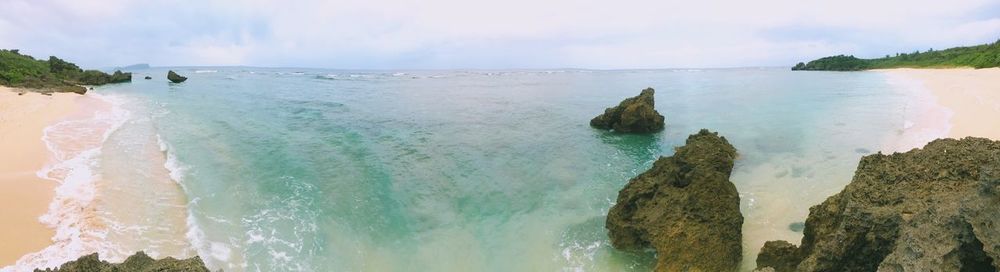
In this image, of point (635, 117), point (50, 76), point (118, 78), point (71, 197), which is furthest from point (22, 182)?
point (118, 78)

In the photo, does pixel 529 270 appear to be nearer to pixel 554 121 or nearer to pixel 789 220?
pixel 789 220

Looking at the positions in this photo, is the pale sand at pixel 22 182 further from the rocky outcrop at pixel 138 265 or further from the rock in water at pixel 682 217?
the rock in water at pixel 682 217

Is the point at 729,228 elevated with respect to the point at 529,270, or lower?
elevated

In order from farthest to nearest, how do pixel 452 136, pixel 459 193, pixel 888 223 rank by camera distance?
pixel 452 136 → pixel 459 193 → pixel 888 223

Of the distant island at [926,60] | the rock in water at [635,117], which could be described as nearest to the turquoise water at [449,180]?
the rock in water at [635,117]

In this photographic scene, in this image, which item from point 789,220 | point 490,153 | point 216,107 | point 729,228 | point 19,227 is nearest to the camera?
point 729,228

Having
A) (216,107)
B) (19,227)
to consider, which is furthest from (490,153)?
(216,107)

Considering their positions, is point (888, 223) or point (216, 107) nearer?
point (888, 223)

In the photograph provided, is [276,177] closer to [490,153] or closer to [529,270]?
[490,153]

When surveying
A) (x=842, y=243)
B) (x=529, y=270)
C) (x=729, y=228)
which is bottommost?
(x=529, y=270)
